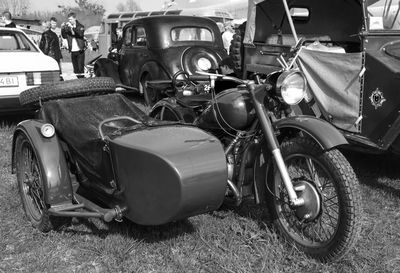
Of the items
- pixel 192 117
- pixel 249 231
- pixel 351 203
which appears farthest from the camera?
pixel 192 117

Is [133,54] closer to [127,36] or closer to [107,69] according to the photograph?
[127,36]

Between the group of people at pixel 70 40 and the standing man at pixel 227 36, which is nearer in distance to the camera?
the group of people at pixel 70 40

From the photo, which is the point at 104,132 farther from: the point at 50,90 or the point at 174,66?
the point at 174,66

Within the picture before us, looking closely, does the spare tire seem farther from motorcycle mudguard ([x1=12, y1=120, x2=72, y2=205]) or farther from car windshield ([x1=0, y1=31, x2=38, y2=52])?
car windshield ([x1=0, y1=31, x2=38, y2=52])

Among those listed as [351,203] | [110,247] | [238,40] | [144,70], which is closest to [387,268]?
[351,203]

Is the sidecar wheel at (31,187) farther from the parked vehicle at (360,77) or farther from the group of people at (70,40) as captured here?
the group of people at (70,40)

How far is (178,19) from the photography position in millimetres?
8633

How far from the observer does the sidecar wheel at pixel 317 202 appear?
2535 mm

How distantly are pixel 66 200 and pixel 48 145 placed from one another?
409mm

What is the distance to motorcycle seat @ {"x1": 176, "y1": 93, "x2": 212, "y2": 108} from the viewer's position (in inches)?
141

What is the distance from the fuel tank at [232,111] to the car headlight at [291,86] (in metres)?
0.23

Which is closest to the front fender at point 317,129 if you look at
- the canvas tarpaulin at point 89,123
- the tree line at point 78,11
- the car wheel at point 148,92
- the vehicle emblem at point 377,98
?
the canvas tarpaulin at point 89,123

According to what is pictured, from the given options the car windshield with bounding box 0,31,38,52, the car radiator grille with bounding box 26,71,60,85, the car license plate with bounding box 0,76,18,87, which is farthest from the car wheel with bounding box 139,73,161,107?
the car license plate with bounding box 0,76,18,87

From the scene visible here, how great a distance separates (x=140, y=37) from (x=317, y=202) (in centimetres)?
685
